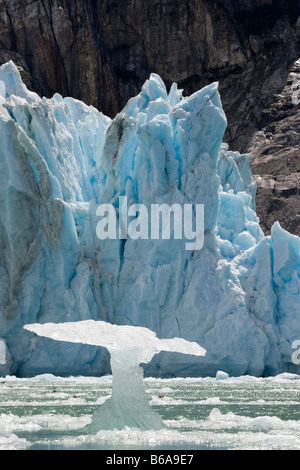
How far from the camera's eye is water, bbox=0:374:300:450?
38.4 feet

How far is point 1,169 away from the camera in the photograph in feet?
89.5

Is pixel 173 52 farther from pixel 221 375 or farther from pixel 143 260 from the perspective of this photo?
pixel 221 375

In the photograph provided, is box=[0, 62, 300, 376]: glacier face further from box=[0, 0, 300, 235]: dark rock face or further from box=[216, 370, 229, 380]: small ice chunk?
box=[0, 0, 300, 235]: dark rock face

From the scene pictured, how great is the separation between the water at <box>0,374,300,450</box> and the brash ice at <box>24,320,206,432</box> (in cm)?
27

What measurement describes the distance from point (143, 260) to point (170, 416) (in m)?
13.2

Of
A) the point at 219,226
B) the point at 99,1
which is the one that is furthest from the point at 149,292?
the point at 99,1

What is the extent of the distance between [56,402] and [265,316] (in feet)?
39.1

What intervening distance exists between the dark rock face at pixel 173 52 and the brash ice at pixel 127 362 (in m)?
39.7

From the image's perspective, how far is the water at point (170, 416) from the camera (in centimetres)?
1171
